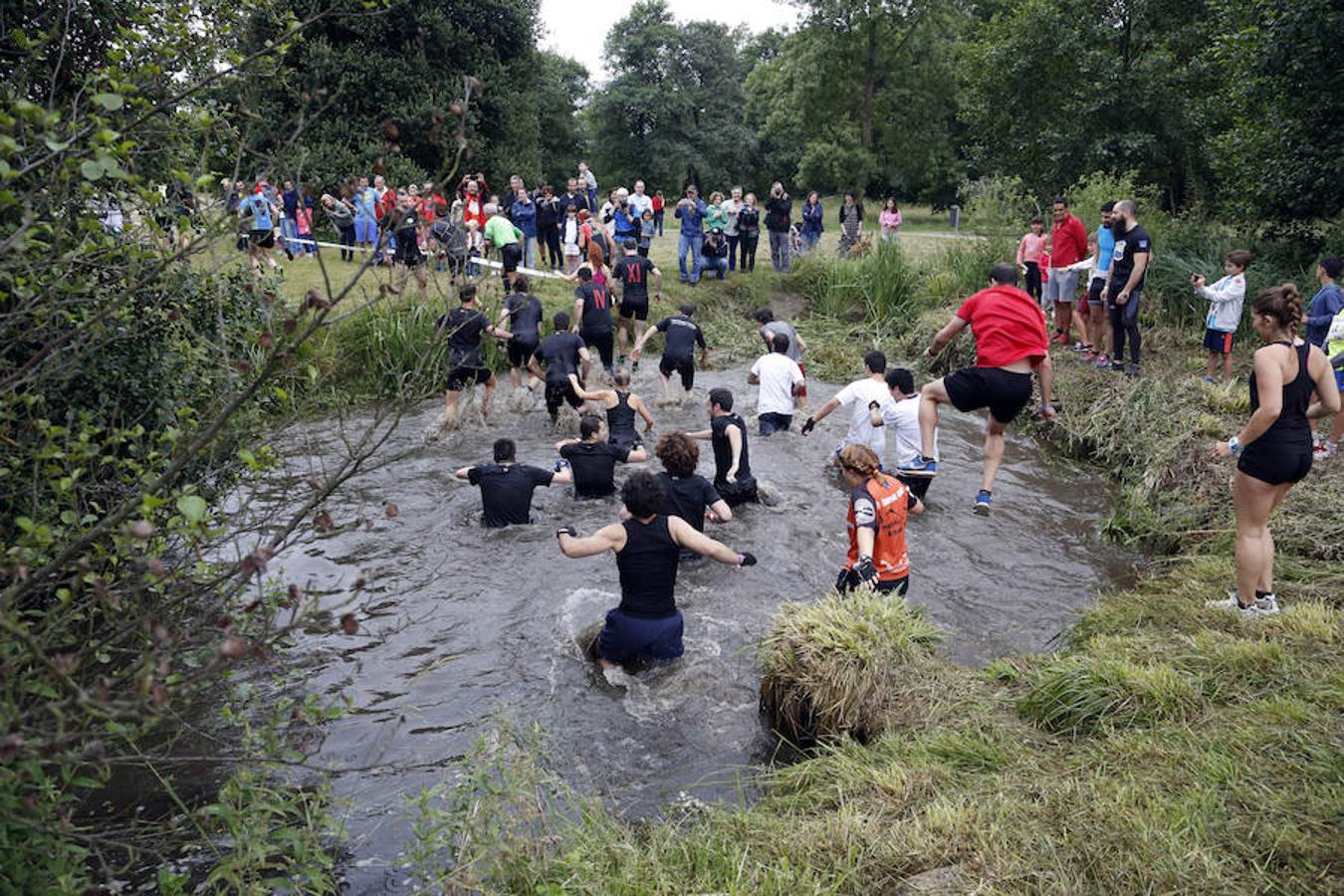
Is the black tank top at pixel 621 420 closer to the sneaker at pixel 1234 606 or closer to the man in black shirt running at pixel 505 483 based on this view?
the man in black shirt running at pixel 505 483

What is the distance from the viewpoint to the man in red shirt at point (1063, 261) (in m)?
13.6

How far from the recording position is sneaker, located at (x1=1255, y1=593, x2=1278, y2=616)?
6117 mm

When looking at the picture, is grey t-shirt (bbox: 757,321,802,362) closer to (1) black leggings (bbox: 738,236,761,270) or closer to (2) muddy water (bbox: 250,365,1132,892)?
(2) muddy water (bbox: 250,365,1132,892)

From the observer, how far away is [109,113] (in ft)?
13.0

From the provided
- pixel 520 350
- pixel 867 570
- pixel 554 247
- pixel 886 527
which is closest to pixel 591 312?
pixel 520 350

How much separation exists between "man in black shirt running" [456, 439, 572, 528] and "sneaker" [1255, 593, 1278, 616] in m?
5.84

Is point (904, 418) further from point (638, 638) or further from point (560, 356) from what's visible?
point (560, 356)

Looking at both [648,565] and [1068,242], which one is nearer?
[648,565]

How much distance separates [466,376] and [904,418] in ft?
18.7

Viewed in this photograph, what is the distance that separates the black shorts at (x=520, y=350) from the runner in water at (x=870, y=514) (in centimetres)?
725

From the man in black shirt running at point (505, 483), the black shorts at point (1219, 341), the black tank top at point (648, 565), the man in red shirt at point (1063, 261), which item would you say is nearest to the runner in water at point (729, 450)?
the man in black shirt running at point (505, 483)

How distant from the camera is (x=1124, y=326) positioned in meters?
12.3

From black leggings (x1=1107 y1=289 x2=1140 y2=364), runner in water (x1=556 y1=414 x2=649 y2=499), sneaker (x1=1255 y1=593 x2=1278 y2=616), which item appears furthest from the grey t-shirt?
sneaker (x1=1255 y1=593 x2=1278 y2=616)

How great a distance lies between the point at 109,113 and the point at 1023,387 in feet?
22.0
